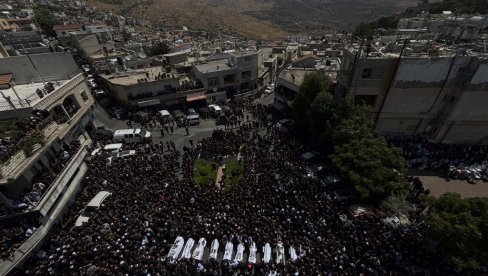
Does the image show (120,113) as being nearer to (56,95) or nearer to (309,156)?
(56,95)

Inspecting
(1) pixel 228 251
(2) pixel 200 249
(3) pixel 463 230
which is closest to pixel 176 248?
(2) pixel 200 249

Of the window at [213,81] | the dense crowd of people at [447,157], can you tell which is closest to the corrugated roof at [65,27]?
the window at [213,81]

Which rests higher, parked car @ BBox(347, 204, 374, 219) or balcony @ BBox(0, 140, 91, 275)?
balcony @ BBox(0, 140, 91, 275)

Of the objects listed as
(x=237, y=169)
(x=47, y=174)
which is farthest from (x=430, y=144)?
(x=47, y=174)

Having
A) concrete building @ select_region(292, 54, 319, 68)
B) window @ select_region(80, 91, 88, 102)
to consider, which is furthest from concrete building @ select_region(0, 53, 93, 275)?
concrete building @ select_region(292, 54, 319, 68)

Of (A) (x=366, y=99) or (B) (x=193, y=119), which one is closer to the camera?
(A) (x=366, y=99)

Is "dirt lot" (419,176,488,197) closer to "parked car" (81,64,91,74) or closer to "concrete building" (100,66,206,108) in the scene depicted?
"concrete building" (100,66,206,108)
